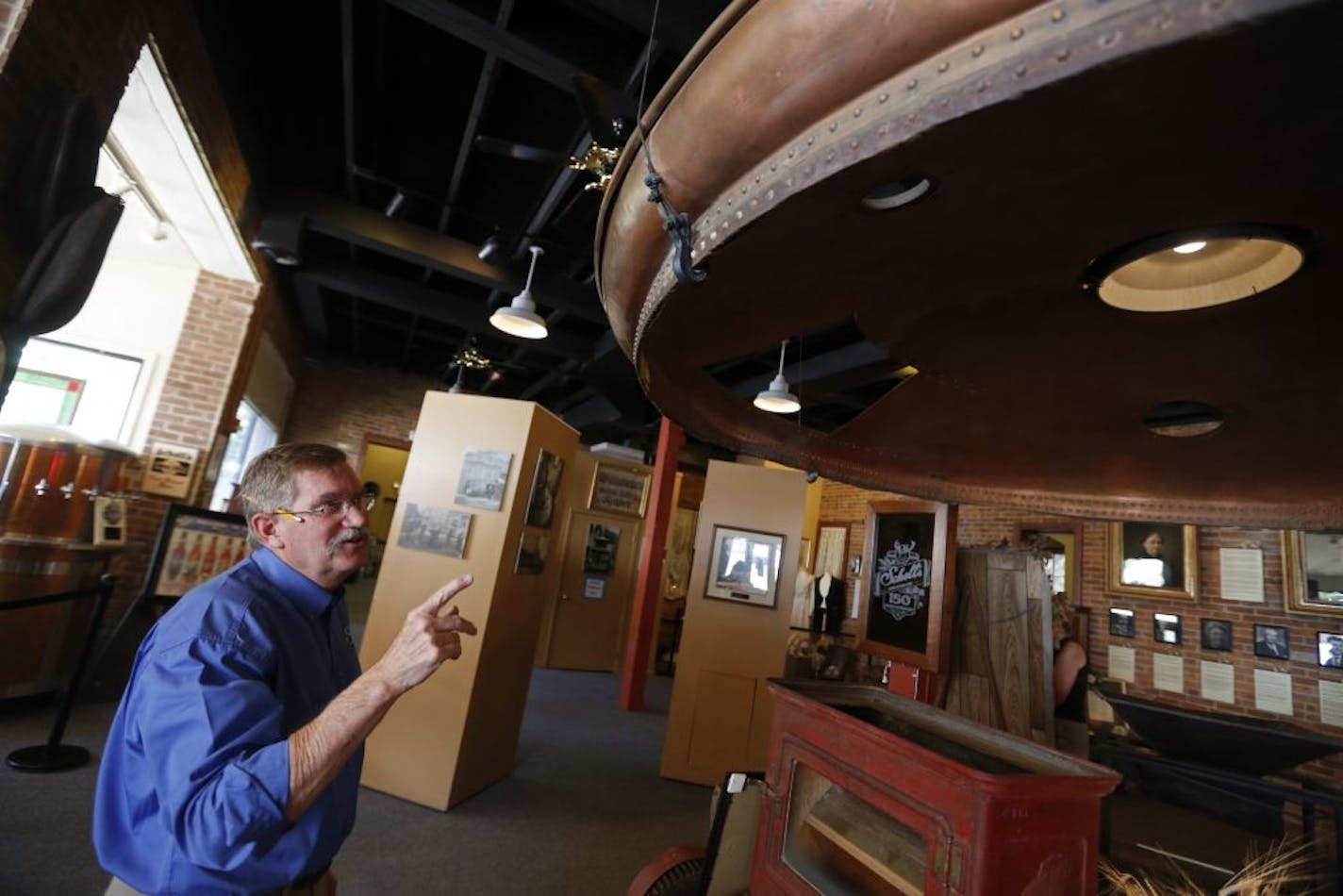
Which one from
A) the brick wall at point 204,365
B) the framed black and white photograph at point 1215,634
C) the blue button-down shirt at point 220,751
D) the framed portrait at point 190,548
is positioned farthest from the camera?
the framed black and white photograph at point 1215,634

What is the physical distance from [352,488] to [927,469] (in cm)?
166

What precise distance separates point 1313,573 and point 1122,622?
5.25 ft

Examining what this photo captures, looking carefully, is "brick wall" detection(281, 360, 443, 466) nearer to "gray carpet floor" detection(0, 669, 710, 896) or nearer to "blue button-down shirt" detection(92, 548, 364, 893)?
"gray carpet floor" detection(0, 669, 710, 896)

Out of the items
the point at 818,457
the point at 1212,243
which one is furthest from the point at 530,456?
the point at 1212,243

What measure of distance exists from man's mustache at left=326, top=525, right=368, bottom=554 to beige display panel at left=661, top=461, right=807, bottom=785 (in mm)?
3497

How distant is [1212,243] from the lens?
96cm

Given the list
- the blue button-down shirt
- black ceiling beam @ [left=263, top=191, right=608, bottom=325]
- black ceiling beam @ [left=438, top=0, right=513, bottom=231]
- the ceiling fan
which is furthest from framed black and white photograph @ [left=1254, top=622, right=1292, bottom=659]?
black ceiling beam @ [left=438, top=0, right=513, bottom=231]

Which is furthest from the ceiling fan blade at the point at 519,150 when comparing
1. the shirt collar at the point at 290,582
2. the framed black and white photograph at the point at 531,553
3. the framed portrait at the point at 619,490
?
the framed portrait at the point at 619,490

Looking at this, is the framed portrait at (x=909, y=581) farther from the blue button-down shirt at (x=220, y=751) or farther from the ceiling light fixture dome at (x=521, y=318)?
the ceiling light fixture dome at (x=521, y=318)

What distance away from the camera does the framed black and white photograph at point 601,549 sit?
8.86 m

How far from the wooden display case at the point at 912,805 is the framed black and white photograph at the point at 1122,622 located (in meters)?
5.57

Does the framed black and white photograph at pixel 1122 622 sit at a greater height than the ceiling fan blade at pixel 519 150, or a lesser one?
lesser

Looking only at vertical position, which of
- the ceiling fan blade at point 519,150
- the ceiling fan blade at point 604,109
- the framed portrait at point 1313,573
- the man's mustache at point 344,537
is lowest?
the man's mustache at point 344,537

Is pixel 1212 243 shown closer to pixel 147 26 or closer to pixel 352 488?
pixel 352 488
